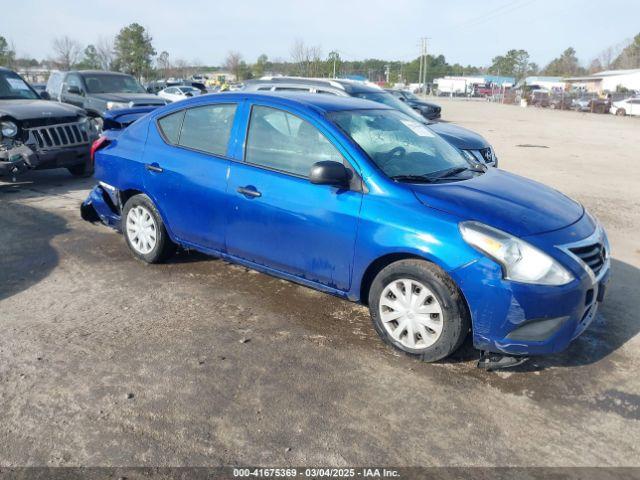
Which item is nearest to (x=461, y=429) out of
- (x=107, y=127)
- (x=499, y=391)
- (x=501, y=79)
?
(x=499, y=391)

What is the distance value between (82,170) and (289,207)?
23.0 ft

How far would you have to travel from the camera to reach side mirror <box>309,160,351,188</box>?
3797mm

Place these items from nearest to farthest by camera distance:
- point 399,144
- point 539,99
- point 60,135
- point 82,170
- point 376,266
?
point 376,266
point 399,144
point 60,135
point 82,170
point 539,99

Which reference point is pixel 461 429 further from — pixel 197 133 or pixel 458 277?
pixel 197 133

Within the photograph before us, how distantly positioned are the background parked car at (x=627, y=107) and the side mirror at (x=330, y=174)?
137 feet

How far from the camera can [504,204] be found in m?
3.79

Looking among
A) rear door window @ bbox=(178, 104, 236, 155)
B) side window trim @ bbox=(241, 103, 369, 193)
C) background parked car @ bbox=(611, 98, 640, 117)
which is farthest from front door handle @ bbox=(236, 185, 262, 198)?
background parked car @ bbox=(611, 98, 640, 117)

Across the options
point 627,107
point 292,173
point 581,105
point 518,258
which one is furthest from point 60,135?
point 581,105

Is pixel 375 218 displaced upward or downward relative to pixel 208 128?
downward

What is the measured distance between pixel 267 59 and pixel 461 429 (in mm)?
91886

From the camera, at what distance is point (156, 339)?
4.00 metres

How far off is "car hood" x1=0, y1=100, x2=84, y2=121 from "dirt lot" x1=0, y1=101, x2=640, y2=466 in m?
3.64

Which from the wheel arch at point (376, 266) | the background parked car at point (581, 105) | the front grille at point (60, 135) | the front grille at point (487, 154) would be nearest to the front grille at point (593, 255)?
the wheel arch at point (376, 266)

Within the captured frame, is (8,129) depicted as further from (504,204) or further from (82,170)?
(504,204)
